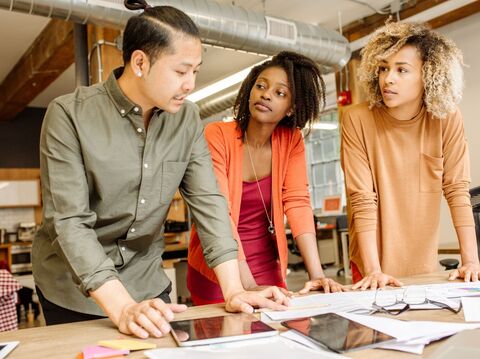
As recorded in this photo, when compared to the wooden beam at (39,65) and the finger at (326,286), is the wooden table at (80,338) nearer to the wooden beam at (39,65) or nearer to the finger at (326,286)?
the finger at (326,286)

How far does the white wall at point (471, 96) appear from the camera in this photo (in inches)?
196

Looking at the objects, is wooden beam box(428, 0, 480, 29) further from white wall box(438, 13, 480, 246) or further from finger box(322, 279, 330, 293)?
finger box(322, 279, 330, 293)

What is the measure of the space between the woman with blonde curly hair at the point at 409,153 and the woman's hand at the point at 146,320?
0.95 m

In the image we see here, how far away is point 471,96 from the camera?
16.5ft

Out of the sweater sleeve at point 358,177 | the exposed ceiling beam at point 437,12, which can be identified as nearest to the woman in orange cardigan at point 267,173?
the sweater sleeve at point 358,177

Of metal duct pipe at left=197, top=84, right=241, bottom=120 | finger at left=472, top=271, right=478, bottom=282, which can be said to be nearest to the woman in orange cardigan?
finger at left=472, top=271, right=478, bottom=282

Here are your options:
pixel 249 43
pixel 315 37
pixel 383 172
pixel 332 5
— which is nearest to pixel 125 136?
pixel 383 172

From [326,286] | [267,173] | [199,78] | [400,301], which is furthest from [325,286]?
[199,78]

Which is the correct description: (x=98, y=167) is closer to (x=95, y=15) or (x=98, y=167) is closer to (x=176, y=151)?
(x=176, y=151)

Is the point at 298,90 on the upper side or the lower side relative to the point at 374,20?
lower

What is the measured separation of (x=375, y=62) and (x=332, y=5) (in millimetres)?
3669

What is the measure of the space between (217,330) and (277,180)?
919mm

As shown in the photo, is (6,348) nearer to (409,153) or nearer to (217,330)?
(217,330)

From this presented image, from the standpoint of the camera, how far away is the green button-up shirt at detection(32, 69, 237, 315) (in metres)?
1.12
